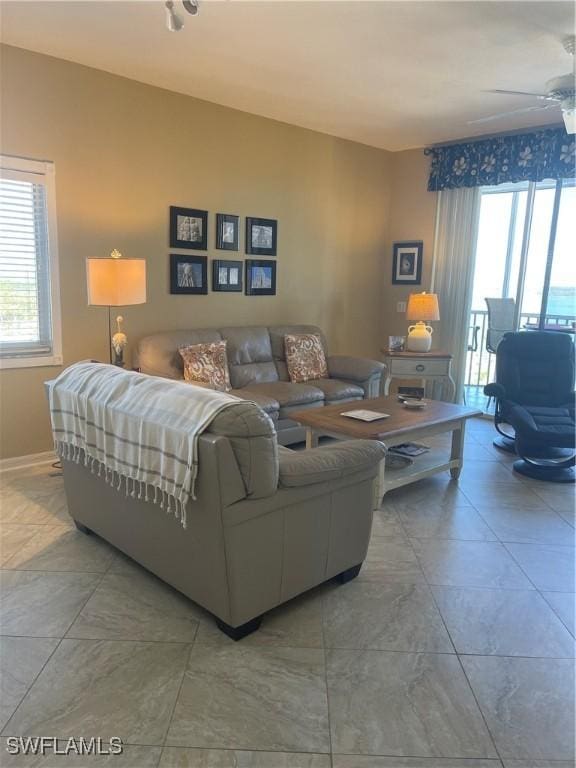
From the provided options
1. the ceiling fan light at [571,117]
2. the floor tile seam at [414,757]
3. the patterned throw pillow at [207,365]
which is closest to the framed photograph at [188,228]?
the patterned throw pillow at [207,365]

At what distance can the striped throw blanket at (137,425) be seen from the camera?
6.12 feet

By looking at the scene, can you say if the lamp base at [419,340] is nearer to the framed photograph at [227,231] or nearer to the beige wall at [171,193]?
the beige wall at [171,193]

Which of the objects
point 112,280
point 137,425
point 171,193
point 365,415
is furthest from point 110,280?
point 365,415

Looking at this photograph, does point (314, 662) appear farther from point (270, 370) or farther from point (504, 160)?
point (504, 160)

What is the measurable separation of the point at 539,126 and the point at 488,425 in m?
2.75

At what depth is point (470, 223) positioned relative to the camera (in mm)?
5328

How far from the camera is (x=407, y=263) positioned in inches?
231

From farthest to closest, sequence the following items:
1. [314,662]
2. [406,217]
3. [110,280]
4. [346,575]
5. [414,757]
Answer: [406,217] → [110,280] → [346,575] → [314,662] → [414,757]

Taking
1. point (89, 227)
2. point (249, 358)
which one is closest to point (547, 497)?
point (249, 358)

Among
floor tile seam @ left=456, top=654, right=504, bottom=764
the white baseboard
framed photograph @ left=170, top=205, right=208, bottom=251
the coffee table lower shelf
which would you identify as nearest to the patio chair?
the coffee table lower shelf

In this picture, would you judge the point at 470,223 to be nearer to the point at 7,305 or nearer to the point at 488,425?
the point at 488,425

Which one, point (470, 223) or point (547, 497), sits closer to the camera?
point (547, 497)

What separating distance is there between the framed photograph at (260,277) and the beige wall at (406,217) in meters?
1.59

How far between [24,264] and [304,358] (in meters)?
2.33
